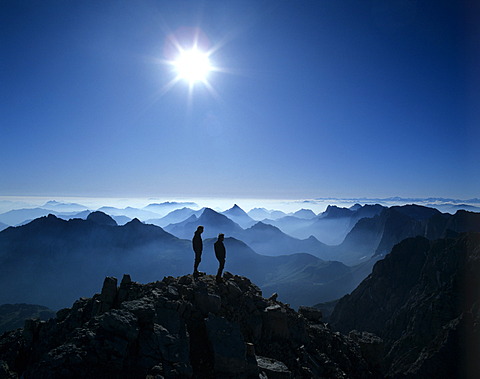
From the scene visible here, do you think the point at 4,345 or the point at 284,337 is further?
the point at 4,345

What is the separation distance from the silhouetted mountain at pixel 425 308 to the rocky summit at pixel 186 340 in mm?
19275

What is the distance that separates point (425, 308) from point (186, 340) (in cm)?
11214

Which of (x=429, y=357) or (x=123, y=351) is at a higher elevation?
(x=123, y=351)

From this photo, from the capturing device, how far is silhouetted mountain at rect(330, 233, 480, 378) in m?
60.8

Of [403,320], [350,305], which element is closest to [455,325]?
[403,320]

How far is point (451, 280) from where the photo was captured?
91.8 m

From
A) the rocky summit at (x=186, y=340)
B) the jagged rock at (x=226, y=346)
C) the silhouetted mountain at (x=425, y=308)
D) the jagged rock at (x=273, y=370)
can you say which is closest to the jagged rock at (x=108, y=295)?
the rocky summit at (x=186, y=340)

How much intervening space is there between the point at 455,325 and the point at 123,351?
89.8m

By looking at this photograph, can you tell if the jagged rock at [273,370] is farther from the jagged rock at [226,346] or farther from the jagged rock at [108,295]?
the jagged rock at [108,295]

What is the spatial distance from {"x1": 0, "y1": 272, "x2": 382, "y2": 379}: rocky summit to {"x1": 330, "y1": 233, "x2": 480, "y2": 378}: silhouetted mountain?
63.2 ft

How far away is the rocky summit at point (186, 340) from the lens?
34.5 ft

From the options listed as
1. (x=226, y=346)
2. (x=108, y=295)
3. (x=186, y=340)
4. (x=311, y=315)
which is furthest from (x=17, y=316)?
(x=226, y=346)

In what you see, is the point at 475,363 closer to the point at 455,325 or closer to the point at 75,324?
the point at 455,325

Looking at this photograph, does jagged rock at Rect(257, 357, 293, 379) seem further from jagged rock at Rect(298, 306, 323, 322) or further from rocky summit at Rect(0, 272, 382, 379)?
jagged rock at Rect(298, 306, 323, 322)
